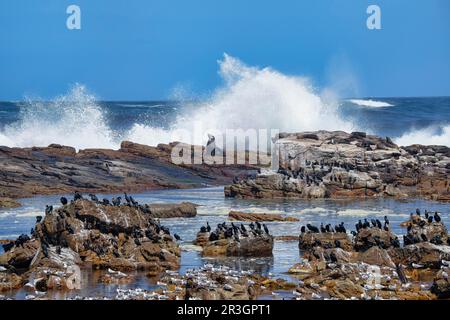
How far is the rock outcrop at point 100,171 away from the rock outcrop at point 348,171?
165 inches

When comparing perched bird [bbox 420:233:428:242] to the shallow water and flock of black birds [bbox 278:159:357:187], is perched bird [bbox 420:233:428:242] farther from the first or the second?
flock of black birds [bbox 278:159:357:187]

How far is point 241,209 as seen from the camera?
143ft

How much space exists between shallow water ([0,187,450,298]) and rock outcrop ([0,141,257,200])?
1.94 metres

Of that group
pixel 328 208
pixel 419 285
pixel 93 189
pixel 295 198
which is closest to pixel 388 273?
pixel 419 285

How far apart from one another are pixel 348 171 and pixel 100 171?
13.1 metres

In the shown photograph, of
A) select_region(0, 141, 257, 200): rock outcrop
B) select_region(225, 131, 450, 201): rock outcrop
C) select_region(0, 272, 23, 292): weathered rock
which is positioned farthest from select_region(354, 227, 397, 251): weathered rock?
select_region(0, 141, 257, 200): rock outcrop

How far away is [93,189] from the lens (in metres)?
51.6

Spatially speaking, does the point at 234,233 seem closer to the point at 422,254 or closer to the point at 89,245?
the point at 89,245

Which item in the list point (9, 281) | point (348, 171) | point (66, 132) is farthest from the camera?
point (66, 132)

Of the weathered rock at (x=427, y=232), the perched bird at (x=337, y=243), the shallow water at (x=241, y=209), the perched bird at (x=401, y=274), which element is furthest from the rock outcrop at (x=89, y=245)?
the weathered rock at (x=427, y=232)

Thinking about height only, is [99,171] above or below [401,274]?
above

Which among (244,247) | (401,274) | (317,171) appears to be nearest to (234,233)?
(244,247)

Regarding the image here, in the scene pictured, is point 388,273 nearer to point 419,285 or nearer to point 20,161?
point 419,285

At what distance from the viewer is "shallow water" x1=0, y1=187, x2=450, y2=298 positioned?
92.2 ft
